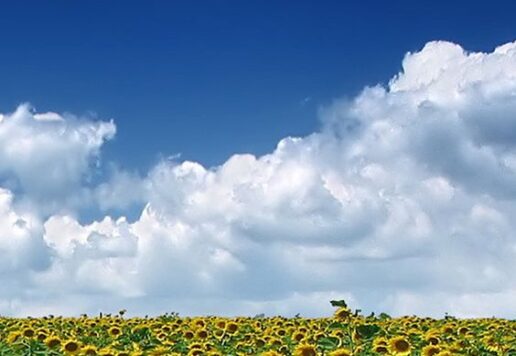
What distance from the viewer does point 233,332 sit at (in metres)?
16.1

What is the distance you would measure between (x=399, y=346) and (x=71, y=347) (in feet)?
13.7

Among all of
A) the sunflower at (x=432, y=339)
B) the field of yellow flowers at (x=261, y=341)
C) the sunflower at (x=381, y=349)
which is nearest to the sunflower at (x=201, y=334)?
the field of yellow flowers at (x=261, y=341)

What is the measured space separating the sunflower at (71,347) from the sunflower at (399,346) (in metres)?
3.98

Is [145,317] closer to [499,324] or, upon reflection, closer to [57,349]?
[499,324]

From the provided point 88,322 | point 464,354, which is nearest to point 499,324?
point 88,322

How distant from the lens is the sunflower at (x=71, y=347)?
488 inches

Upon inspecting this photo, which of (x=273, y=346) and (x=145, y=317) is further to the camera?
(x=145, y=317)

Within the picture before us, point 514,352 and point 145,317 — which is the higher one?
point 145,317

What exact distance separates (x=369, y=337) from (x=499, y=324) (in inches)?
342

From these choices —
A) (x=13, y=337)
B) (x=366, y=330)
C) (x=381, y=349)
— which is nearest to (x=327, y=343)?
(x=366, y=330)

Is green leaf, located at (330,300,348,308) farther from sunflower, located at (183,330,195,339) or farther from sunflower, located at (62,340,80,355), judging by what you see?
sunflower, located at (183,330,195,339)

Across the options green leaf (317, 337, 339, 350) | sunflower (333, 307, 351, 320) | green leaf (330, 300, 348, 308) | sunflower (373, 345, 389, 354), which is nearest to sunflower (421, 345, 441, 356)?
sunflower (373, 345, 389, 354)

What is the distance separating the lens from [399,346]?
1183cm

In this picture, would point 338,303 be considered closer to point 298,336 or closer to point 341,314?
point 341,314
